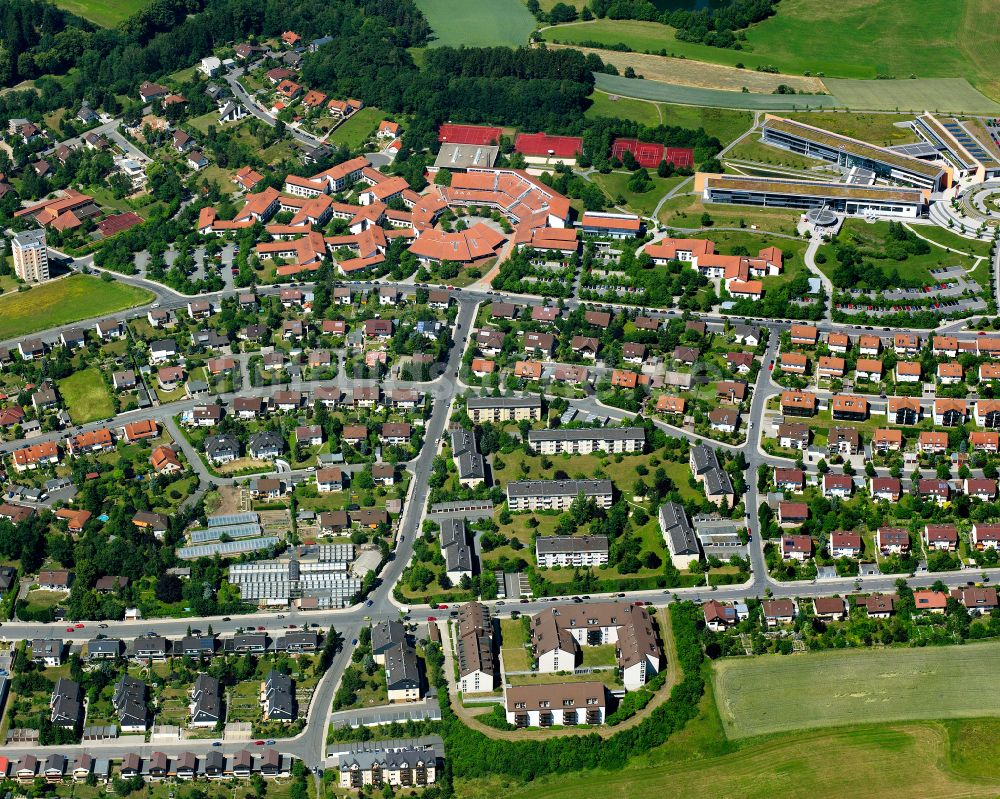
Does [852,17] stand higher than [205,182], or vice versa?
→ [852,17]

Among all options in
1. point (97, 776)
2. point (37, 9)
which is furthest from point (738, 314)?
point (37, 9)

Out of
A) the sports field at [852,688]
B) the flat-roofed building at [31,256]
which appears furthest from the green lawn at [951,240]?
the flat-roofed building at [31,256]

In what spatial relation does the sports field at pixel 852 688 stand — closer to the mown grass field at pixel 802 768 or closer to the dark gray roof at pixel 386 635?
the mown grass field at pixel 802 768

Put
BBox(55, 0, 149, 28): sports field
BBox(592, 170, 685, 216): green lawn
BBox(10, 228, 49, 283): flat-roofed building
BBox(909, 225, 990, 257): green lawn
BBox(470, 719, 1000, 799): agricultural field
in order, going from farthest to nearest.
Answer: BBox(55, 0, 149, 28): sports field
BBox(592, 170, 685, 216): green lawn
BBox(10, 228, 49, 283): flat-roofed building
BBox(909, 225, 990, 257): green lawn
BBox(470, 719, 1000, 799): agricultural field

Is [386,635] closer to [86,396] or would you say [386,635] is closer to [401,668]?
[401,668]

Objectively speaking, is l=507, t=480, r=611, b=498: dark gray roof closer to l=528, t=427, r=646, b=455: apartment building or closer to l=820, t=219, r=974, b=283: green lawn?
l=528, t=427, r=646, b=455: apartment building

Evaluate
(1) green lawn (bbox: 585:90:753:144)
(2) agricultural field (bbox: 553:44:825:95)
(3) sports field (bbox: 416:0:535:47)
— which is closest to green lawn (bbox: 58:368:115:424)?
(1) green lawn (bbox: 585:90:753:144)

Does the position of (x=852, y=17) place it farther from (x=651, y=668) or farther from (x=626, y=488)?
(x=651, y=668)
